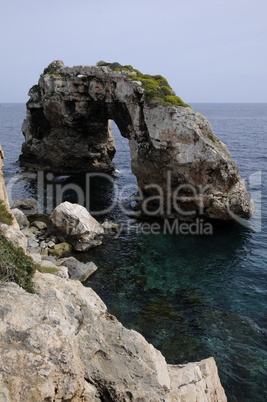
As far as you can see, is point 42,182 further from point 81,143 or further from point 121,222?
point 121,222

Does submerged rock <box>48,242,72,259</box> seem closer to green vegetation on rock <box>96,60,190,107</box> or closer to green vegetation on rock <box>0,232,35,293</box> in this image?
green vegetation on rock <box>0,232,35,293</box>

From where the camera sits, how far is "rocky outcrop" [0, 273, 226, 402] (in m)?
9.06

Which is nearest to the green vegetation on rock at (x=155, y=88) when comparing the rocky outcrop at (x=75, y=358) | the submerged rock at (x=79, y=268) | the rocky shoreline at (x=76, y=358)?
the submerged rock at (x=79, y=268)

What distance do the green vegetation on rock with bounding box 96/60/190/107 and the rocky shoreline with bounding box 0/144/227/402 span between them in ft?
87.4

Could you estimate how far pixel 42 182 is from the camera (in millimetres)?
53125

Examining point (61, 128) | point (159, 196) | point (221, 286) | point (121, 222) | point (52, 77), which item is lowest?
point (221, 286)

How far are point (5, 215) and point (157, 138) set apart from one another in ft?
65.1

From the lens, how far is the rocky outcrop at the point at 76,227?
31.1 m

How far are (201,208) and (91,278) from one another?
16723mm

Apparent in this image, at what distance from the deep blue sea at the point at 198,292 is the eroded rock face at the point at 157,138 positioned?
4.07 m

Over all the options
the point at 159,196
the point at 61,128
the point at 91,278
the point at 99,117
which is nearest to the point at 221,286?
the point at 91,278


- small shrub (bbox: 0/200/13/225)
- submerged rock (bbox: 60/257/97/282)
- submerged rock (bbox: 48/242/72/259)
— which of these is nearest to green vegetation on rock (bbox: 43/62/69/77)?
submerged rock (bbox: 48/242/72/259)

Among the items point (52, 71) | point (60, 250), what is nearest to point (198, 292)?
point (60, 250)

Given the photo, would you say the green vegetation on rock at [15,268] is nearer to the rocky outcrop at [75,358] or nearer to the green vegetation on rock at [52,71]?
the rocky outcrop at [75,358]
